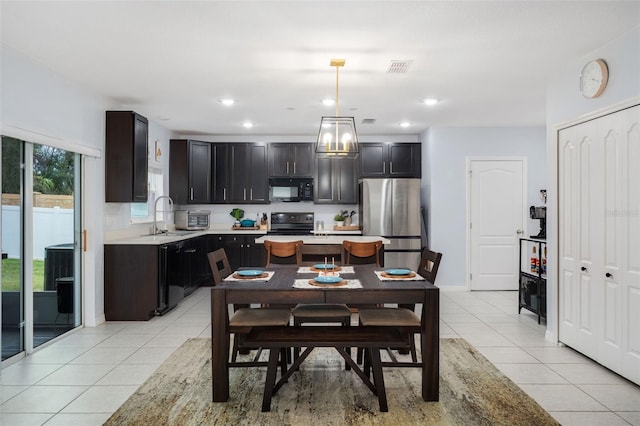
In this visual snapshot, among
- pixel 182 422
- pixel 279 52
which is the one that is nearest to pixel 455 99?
pixel 279 52

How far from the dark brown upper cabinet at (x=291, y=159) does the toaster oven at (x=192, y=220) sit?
1.34 m

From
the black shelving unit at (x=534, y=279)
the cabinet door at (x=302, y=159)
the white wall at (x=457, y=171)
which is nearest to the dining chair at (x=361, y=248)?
the black shelving unit at (x=534, y=279)

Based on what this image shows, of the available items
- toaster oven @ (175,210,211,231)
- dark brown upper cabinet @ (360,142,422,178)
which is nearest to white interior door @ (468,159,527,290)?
dark brown upper cabinet @ (360,142,422,178)

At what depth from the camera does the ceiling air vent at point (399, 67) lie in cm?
380

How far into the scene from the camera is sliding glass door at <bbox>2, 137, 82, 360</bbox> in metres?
3.63

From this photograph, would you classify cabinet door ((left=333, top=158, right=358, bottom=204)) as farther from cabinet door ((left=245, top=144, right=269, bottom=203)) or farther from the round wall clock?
the round wall clock

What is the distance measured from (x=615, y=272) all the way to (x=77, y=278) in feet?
16.8

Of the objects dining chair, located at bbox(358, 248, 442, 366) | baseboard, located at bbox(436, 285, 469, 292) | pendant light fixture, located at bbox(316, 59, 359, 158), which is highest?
pendant light fixture, located at bbox(316, 59, 359, 158)

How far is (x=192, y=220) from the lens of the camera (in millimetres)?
7273

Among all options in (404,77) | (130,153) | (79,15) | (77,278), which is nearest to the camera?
(79,15)

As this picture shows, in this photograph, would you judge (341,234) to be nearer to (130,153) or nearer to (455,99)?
(455,99)

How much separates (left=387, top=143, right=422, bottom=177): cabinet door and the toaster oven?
3.22 meters

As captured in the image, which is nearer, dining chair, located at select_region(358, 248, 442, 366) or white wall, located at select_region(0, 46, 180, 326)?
dining chair, located at select_region(358, 248, 442, 366)

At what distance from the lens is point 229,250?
7.18 metres
